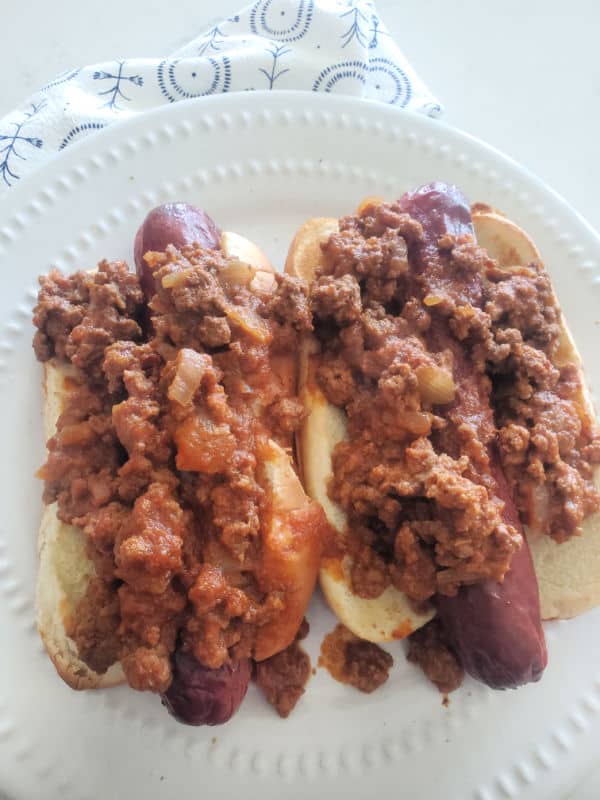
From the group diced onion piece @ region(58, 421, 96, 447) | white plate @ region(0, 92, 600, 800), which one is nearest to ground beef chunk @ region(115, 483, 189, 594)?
diced onion piece @ region(58, 421, 96, 447)

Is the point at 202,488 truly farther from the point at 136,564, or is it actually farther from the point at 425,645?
the point at 425,645

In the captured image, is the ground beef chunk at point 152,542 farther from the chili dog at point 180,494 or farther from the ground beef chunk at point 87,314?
the ground beef chunk at point 87,314

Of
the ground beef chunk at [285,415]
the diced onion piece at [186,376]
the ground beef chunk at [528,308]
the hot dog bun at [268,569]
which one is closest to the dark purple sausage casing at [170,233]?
the diced onion piece at [186,376]

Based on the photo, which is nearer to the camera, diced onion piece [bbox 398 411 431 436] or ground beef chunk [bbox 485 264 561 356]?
diced onion piece [bbox 398 411 431 436]

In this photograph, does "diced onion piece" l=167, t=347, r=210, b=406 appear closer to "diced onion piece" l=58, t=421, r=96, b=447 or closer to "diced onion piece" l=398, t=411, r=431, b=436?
"diced onion piece" l=58, t=421, r=96, b=447

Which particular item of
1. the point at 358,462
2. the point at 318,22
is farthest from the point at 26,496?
the point at 318,22

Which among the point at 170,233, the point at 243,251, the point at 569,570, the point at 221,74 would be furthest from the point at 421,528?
the point at 221,74
